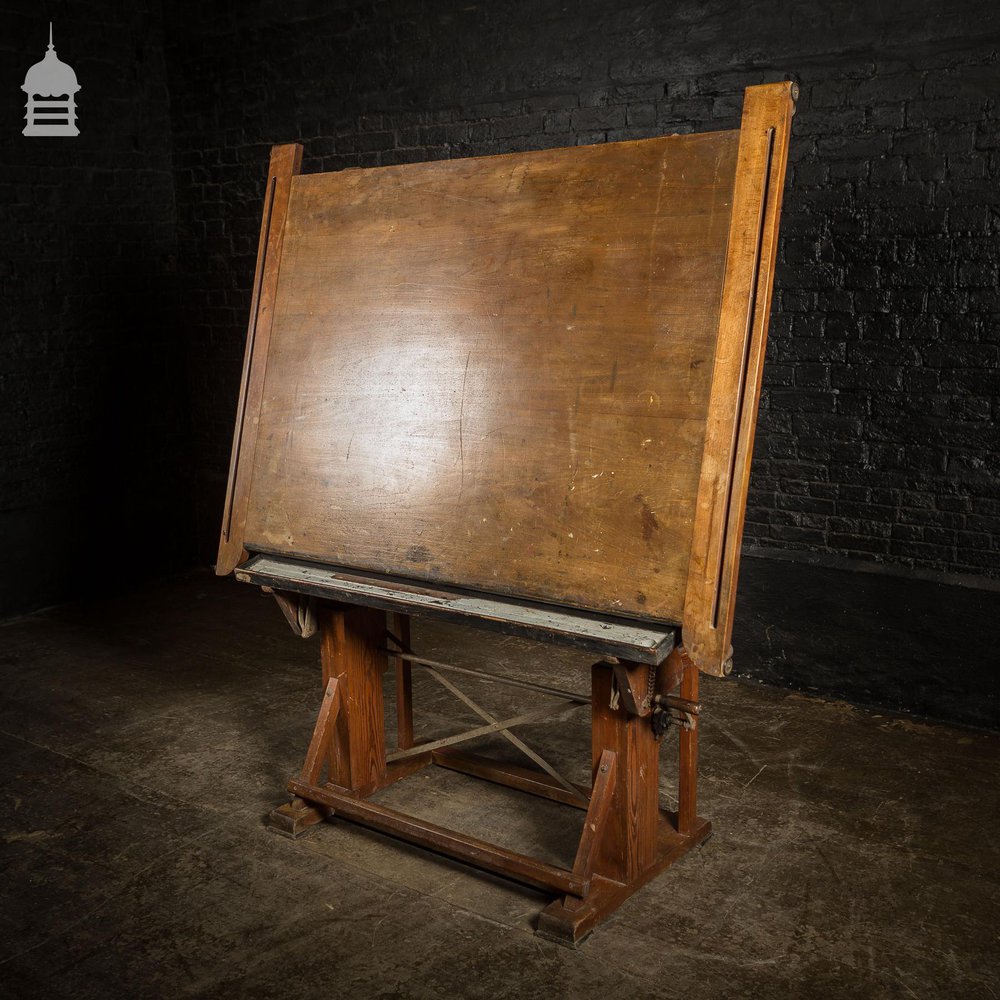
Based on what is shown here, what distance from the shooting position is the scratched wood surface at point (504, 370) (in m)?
2.47

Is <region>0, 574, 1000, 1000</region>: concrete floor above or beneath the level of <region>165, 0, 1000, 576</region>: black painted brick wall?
beneath

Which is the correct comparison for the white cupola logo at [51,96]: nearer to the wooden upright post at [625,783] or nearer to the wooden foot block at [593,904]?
the wooden upright post at [625,783]

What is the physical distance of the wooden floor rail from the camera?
2736mm

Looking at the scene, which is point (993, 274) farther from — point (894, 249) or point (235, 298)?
point (235, 298)

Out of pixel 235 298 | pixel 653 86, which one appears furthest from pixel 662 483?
pixel 235 298

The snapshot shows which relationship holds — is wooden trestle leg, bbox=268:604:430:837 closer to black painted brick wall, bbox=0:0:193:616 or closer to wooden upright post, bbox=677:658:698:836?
wooden upright post, bbox=677:658:698:836

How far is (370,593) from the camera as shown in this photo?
2.78 m

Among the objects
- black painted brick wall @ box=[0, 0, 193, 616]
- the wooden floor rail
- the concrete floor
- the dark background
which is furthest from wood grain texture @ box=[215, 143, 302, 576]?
black painted brick wall @ box=[0, 0, 193, 616]

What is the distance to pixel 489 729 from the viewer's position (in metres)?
3.06

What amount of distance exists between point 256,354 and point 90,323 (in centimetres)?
292

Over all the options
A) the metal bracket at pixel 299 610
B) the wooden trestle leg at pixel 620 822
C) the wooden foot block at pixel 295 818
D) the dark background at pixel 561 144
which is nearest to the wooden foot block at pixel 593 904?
the wooden trestle leg at pixel 620 822

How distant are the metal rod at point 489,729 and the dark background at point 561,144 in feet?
5.13

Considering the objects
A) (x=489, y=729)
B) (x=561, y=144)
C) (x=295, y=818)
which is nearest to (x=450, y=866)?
(x=489, y=729)

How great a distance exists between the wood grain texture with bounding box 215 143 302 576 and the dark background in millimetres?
1787
